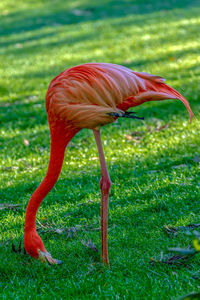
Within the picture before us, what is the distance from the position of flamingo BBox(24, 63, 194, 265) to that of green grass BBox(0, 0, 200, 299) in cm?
26

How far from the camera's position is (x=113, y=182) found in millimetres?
4824

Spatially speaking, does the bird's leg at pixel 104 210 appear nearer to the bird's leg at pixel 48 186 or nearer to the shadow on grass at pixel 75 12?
the bird's leg at pixel 48 186

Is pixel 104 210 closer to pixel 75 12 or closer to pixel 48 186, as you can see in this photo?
pixel 48 186

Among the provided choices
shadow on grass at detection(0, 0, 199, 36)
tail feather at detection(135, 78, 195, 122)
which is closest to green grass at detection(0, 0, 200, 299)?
tail feather at detection(135, 78, 195, 122)

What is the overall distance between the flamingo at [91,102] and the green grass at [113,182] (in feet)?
0.85

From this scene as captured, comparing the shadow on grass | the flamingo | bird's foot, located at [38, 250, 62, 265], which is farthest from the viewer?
the shadow on grass

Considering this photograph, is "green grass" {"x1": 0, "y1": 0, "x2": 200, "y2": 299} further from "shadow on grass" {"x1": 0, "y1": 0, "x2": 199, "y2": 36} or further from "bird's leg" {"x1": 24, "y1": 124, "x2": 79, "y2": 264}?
"shadow on grass" {"x1": 0, "y1": 0, "x2": 199, "y2": 36}

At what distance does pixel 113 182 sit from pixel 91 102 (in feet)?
6.27

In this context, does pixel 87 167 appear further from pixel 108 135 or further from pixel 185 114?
pixel 185 114

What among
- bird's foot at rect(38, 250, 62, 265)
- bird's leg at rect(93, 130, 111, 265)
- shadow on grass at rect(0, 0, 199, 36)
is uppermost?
bird's leg at rect(93, 130, 111, 265)

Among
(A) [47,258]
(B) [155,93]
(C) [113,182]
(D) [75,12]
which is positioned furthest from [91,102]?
(D) [75,12]

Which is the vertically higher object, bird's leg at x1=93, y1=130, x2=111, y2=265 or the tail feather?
the tail feather

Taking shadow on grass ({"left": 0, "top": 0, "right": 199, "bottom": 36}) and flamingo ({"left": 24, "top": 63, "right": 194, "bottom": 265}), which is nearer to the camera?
flamingo ({"left": 24, "top": 63, "right": 194, "bottom": 265})

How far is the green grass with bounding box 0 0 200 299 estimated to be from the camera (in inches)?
124
